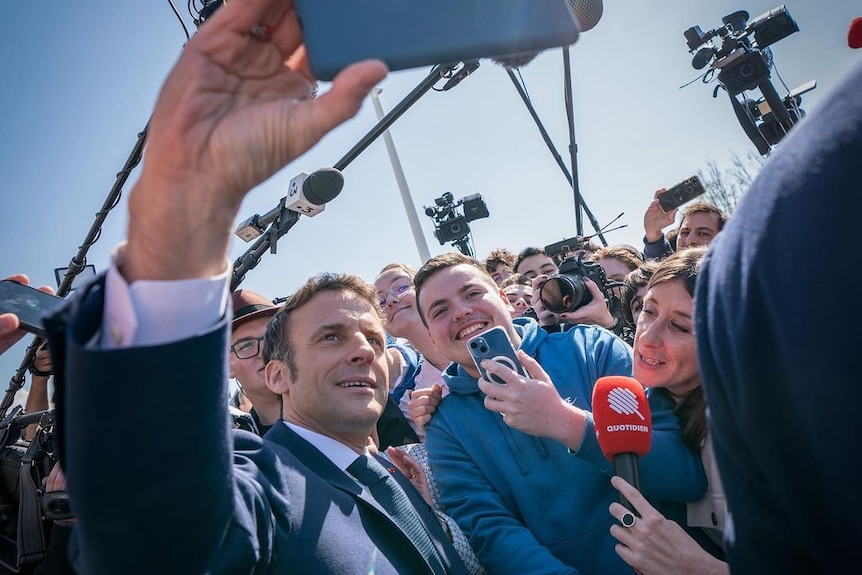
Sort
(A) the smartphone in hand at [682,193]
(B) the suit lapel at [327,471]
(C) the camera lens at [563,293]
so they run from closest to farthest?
(B) the suit lapel at [327,471]
(C) the camera lens at [563,293]
(A) the smartphone in hand at [682,193]

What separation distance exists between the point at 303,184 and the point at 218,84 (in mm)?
1797

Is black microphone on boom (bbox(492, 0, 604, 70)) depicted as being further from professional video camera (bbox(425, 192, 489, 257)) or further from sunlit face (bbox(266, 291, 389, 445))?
professional video camera (bbox(425, 192, 489, 257))

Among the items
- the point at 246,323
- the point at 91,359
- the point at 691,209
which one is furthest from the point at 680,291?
the point at 691,209

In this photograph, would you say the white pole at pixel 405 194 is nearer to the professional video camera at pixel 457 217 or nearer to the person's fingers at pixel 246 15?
the professional video camera at pixel 457 217

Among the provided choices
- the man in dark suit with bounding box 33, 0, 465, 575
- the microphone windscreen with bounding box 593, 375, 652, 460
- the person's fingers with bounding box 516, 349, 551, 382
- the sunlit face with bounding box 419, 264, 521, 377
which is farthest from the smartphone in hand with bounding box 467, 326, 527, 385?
the man in dark suit with bounding box 33, 0, 465, 575

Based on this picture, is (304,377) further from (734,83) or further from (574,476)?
(734,83)

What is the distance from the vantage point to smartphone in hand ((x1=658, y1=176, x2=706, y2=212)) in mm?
5012

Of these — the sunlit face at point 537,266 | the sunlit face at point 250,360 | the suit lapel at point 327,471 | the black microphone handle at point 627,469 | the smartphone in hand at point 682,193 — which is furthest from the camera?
the sunlit face at point 537,266

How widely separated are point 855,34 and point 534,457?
1716 millimetres

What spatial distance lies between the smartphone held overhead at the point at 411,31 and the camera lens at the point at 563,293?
2212 millimetres

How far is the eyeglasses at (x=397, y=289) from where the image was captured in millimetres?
4197

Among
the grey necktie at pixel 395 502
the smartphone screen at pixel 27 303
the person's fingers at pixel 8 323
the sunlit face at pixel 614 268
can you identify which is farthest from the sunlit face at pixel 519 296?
the person's fingers at pixel 8 323

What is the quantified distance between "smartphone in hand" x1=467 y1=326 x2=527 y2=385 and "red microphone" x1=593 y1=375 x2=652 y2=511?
0.33 meters

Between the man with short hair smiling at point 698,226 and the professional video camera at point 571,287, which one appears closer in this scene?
the professional video camera at point 571,287
